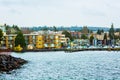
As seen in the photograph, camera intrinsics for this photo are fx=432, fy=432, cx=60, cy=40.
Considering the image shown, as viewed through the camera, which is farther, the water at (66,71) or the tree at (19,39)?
the tree at (19,39)

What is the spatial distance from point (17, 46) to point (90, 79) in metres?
123

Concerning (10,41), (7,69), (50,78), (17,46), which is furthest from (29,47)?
(50,78)

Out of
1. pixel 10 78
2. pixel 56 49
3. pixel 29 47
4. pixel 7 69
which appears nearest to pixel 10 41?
pixel 29 47

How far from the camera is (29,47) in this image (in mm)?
194125

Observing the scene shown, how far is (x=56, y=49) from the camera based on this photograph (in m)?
194

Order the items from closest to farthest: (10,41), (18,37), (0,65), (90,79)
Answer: (90,79) < (0,65) < (18,37) < (10,41)

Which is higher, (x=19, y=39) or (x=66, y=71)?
(x=66, y=71)

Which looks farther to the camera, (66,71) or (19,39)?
(19,39)

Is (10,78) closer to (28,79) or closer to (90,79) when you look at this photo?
(28,79)

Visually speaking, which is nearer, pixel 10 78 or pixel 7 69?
pixel 10 78

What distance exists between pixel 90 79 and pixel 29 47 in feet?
467

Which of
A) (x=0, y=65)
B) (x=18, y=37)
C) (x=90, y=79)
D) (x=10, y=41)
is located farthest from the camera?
(x=10, y=41)

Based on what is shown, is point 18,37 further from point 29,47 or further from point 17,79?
point 17,79

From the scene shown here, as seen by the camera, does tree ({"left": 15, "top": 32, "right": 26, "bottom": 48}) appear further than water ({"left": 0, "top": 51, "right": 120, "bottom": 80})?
Yes
